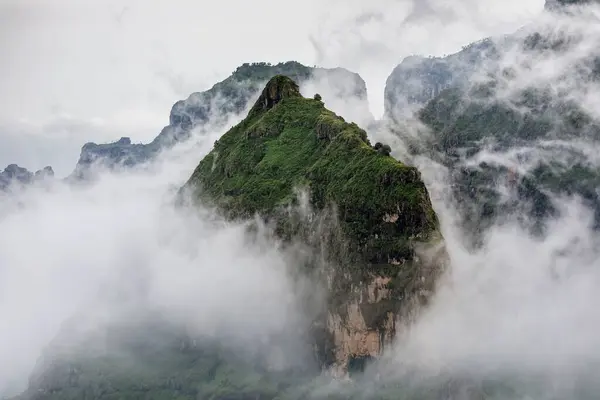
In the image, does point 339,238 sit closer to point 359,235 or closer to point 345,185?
point 359,235

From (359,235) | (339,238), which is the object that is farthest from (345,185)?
(359,235)

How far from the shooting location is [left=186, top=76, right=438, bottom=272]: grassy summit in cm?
14325

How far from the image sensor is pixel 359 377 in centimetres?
15662

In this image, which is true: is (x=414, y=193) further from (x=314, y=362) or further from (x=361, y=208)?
(x=314, y=362)

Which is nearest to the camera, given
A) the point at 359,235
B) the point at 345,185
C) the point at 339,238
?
the point at 359,235

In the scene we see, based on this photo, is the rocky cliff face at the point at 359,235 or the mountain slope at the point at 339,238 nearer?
the rocky cliff face at the point at 359,235

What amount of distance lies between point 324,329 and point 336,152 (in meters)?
40.5

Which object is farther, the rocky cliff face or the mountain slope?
the mountain slope

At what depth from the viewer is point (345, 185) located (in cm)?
15488

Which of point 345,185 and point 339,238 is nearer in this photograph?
point 345,185

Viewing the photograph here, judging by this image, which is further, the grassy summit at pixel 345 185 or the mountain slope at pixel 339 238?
the mountain slope at pixel 339 238

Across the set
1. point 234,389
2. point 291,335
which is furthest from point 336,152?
point 234,389

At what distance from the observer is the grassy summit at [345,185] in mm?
143250

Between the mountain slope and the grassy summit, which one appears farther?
the mountain slope
